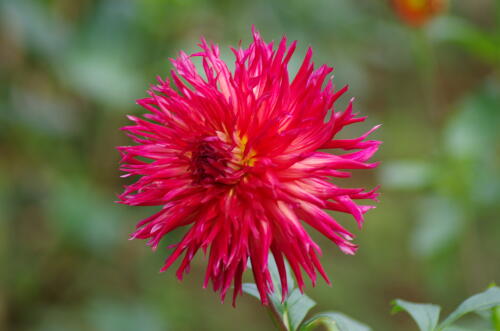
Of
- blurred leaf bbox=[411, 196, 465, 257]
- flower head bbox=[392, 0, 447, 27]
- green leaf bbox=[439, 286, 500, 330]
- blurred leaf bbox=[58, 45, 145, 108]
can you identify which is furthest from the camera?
blurred leaf bbox=[58, 45, 145, 108]

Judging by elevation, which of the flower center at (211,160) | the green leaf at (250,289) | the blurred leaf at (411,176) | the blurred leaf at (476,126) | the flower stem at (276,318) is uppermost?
the blurred leaf at (476,126)

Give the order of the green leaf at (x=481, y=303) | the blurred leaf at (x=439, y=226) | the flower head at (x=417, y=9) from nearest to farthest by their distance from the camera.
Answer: the green leaf at (x=481, y=303)
the flower head at (x=417, y=9)
the blurred leaf at (x=439, y=226)

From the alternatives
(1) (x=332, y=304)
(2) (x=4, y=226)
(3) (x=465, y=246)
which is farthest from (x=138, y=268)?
(3) (x=465, y=246)

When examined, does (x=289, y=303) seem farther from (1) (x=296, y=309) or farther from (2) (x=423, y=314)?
(2) (x=423, y=314)

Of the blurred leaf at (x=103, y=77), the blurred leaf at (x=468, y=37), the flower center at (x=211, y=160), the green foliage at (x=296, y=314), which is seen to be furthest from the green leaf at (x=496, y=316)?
the blurred leaf at (x=103, y=77)

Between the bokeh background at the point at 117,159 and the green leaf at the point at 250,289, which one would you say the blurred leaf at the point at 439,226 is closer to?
the bokeh background at the point at 117,159

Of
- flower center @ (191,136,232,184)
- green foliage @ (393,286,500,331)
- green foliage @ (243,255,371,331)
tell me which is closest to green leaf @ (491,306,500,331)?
green foliage @ (393,286,500,331)

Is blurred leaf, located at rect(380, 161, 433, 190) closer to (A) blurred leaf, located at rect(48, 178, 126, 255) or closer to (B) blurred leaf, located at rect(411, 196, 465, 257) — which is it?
(B) blurred leaf, located at rect(411, 196, 465, 257)
